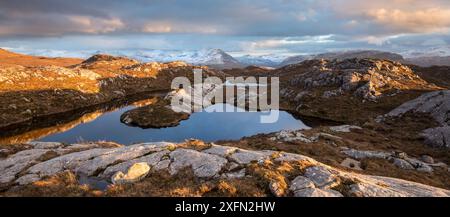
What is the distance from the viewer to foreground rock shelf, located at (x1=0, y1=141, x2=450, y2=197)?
1870 centimetres

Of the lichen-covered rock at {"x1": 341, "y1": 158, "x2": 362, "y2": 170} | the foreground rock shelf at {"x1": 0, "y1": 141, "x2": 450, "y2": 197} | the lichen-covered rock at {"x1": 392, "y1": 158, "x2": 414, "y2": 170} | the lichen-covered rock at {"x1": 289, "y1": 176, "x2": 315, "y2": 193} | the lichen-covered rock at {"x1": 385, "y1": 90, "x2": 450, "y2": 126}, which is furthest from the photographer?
the lichen-covered rock at {"x1": 385, "y1": 90, "x2": 450, "y2": 126}

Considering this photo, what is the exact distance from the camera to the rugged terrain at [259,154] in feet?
62.4

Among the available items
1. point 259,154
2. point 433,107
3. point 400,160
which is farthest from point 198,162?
point 433,107

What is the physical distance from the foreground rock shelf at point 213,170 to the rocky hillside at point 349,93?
2657 inches

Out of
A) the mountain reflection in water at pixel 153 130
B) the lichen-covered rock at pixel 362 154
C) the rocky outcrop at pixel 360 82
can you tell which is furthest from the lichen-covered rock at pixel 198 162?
the rocky outcrop at pixel 360 82

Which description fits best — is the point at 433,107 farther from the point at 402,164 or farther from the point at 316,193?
the point at 316,193

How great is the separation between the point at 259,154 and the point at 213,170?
17.9 ft

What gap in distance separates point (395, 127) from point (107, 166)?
205 feet

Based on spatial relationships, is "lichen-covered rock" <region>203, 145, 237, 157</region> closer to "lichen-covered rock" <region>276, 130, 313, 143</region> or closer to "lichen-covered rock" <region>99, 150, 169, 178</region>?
"lichen-covered rock" <region>99, 150, 169, 178</region>

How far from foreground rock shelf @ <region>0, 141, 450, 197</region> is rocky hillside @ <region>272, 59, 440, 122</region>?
221ft

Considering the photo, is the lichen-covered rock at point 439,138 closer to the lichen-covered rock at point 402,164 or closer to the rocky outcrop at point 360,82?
the lichen-covered rock at point 402,164

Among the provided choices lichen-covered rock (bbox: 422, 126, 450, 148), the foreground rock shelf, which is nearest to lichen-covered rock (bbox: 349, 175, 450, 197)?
the foreground rock shelf

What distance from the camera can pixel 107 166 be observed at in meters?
23.3
